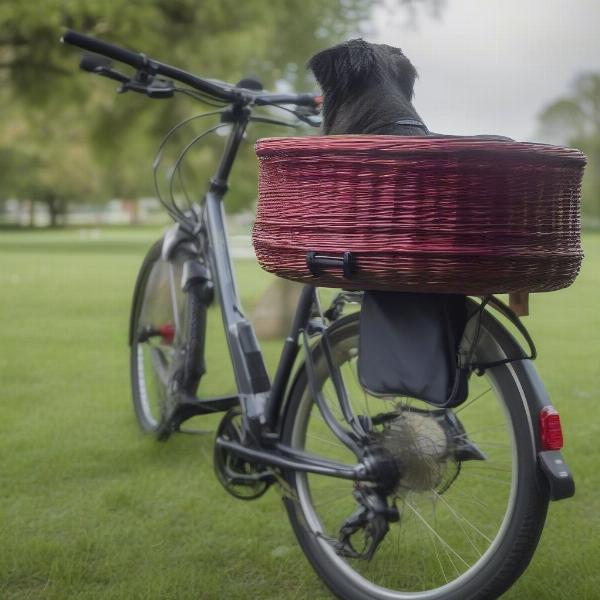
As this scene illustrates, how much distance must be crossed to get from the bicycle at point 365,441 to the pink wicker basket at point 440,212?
0.28 m

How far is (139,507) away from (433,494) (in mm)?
1466

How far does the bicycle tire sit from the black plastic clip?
61.5 inches

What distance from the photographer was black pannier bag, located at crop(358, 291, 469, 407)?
2.39 metres

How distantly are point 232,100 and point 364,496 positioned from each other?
141cm

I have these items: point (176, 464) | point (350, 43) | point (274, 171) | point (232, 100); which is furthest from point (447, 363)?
point (176, 464)

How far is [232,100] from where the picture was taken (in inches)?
134

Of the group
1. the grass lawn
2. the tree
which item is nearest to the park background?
the grass lawn

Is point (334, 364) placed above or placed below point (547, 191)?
below

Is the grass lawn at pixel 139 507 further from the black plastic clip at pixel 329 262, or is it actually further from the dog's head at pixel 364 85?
the dog's head at pixel 364 85

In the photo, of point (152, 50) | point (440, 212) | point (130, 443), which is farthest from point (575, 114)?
point (440, 212)

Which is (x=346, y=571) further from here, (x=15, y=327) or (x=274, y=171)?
(x=15, y=327)

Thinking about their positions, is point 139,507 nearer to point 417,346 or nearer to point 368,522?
point 368,522

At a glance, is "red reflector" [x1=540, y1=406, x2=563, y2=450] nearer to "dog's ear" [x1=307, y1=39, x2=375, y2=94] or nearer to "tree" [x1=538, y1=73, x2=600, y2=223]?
"dog's ear" [x1=307, y1=39, x2=375, y2=94]

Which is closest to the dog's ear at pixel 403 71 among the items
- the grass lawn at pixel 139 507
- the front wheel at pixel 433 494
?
the front wheel at pixel 433 494
